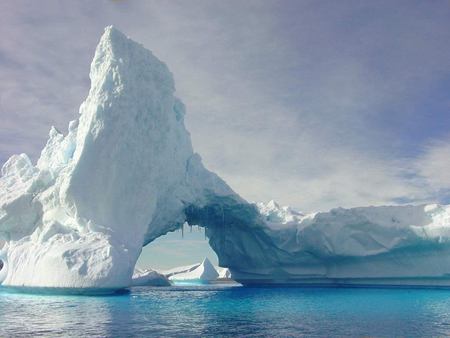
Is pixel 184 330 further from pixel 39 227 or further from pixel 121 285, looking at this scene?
pixel 39 227

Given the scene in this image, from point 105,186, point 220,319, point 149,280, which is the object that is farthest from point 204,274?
point 220,319

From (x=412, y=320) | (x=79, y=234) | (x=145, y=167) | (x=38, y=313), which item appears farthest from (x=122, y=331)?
(x=145, y=167)

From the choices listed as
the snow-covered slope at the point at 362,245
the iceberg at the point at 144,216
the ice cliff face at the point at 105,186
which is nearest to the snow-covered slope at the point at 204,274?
the iceberg at the point at 144,216

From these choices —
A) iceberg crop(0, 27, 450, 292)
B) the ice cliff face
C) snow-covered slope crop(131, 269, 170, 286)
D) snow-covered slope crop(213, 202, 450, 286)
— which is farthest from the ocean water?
snow-covered slope crop(131, 269, 170, 286)

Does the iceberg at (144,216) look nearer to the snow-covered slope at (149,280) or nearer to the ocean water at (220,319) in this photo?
the ocean water at (220,319)

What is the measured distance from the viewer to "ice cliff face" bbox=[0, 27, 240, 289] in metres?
20.0

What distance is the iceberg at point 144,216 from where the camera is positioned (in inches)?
839

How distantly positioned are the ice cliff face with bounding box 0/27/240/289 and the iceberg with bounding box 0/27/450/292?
0.05 metres

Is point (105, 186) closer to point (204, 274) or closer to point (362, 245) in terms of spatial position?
point (362, 245)

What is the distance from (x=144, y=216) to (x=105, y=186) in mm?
2550

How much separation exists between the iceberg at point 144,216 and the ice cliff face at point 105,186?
0.05 meters

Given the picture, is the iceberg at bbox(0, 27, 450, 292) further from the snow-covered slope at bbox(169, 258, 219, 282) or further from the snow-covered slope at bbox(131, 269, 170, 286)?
the snow-covered slope at bbox(169, 258, 219, 282)

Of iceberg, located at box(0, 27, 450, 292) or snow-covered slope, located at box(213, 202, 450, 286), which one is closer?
iceberg, located at box(0, 27, 450, 292)

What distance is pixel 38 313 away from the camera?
48.3 feet
